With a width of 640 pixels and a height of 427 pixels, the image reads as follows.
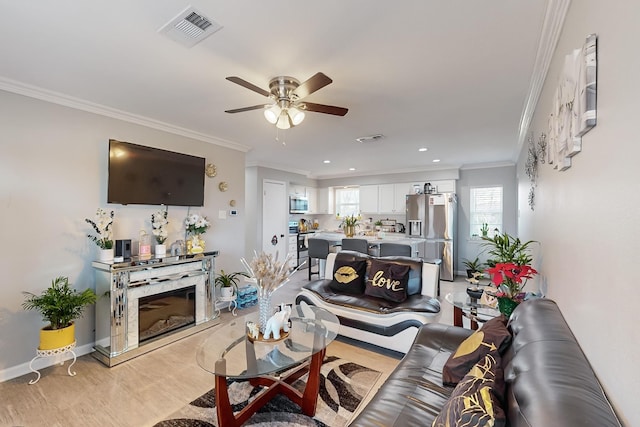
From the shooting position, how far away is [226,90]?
253cm

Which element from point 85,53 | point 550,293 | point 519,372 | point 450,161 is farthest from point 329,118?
point 450,161

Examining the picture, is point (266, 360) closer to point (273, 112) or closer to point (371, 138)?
point (273, 112)

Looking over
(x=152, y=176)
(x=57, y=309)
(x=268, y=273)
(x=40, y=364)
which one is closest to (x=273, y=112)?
(x=268, y=273)

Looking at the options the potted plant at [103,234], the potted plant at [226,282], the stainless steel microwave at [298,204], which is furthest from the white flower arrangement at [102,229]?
the stainless steel microwave at [298,204]

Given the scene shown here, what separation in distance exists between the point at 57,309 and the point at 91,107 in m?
2.00

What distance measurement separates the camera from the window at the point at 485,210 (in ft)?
19.5

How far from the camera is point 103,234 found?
2.84 meters

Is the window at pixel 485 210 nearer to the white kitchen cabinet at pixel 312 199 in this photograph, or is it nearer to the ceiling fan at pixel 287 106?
the white kitchen cabinet at pixel 312 199

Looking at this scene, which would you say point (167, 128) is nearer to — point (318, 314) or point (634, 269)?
point (318, 314)

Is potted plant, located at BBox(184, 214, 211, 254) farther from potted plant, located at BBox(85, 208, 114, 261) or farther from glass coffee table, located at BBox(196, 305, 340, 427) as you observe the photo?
glass coffee table, located at BBox(196, 305, 340, 427)

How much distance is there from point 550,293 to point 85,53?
363 centimetres

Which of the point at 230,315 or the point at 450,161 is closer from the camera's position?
the point at 230,315

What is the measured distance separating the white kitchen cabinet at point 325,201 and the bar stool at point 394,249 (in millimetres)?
3232

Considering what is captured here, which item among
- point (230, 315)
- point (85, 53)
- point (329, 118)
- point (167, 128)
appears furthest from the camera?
point (230, 315)
